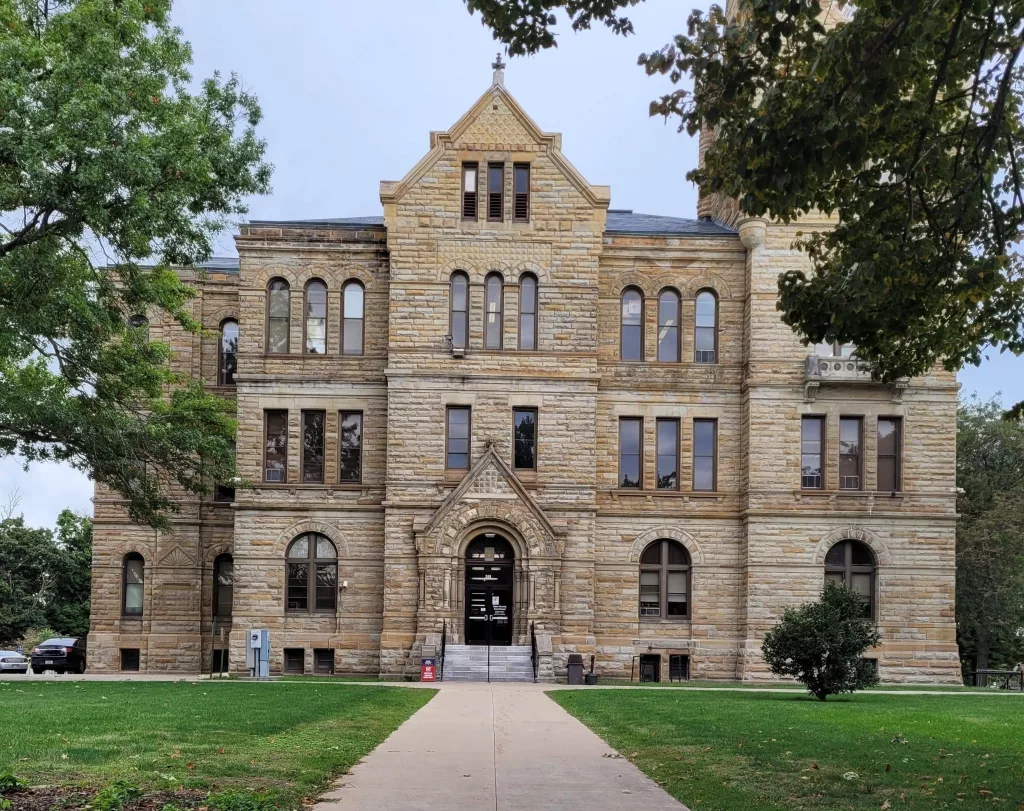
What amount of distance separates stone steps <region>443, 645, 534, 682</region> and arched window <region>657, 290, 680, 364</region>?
973 cm

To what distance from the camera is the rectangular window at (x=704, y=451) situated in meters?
38.2

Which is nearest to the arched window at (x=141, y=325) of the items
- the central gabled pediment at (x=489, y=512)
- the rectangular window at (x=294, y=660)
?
the central gabled pediment at (x=489, y=512)

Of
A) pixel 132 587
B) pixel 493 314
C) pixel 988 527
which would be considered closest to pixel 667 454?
pixel 493 314

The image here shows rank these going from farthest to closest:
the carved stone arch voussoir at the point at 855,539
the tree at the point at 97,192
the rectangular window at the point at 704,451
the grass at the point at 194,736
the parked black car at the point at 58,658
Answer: the parked black car at the point at 58,658
the rectangular window at the point at 704,451
the carved stone arch voussoir at the point at 855,539
the tree at the point at 97,192
the grass at the point at 194,736

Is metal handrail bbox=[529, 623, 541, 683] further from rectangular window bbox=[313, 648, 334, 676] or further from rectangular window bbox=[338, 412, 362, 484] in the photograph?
rectangular window bbox=[338, 412, 362, 484]

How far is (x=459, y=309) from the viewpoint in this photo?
37.2 meters

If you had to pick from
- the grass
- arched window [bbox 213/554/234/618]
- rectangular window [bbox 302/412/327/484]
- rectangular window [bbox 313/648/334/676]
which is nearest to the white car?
arched window [bbox 213/554/234/618]

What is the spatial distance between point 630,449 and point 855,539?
7.01m

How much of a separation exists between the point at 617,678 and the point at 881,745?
21496 mm

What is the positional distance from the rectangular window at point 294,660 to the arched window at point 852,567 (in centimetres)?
1547

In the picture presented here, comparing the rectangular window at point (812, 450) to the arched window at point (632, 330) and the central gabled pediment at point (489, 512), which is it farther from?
the central gabled pediment at point (489, 512)

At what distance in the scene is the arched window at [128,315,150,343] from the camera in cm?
2807

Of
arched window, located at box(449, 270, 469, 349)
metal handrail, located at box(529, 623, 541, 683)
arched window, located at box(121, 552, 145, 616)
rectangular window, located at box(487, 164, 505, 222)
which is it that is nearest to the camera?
metal handrail, located at box(529, 623, 541, 683)

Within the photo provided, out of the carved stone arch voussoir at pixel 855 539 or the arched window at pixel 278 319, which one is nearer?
the carved stone arch voussoir at pixel 855 539
